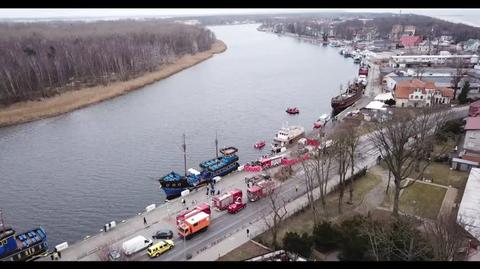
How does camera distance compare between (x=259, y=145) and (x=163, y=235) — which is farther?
(x=259, y=145)

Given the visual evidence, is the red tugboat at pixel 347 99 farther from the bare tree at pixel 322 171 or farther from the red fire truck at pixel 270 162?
the red fire truck at pixel 270 162

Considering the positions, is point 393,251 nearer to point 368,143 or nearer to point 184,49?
point 368,143

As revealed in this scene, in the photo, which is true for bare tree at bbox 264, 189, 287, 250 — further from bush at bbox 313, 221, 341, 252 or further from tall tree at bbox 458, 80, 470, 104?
tall tree at bbox 458, 80, 470, 104

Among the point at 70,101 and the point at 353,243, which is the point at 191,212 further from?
the point at 70,101

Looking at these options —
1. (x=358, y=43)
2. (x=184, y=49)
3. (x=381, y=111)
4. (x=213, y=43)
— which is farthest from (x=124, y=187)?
(x=358, y=43)

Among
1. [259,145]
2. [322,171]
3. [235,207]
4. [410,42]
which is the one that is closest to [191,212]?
[235,207]

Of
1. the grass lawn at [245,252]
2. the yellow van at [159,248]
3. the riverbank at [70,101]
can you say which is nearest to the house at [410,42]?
the riverbank at [70,101]
